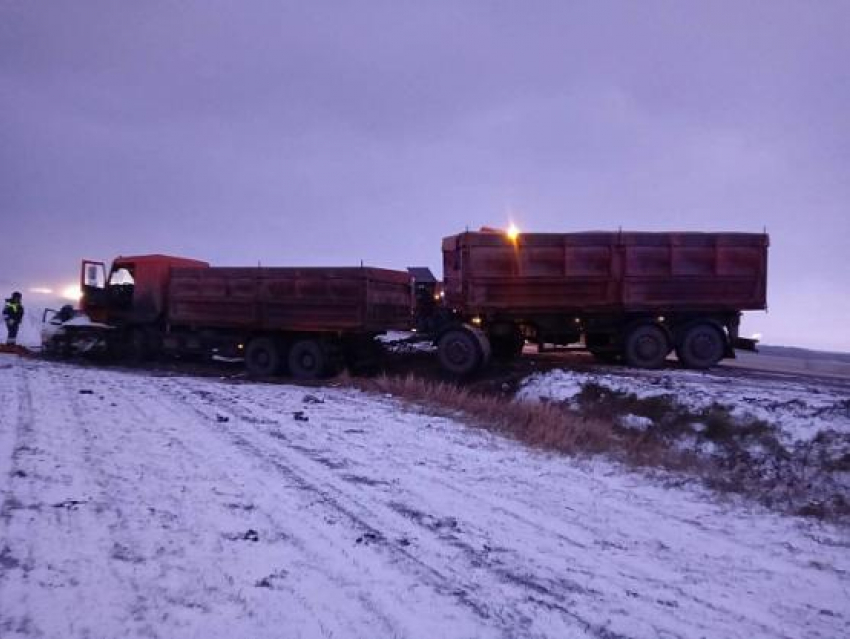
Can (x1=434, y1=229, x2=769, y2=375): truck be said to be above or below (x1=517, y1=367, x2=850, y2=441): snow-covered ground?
above

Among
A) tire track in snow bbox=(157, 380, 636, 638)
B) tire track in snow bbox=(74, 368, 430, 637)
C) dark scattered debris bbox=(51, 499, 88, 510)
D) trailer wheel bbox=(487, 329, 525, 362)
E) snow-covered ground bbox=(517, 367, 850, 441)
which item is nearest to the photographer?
tire track in snow bbox=(74, 368, 430, 637)

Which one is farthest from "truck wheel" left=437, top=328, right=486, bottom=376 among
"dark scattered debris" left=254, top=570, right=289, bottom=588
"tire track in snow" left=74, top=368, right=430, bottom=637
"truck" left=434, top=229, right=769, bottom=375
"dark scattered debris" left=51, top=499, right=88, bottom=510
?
"dark scattered debris" left=254, top=570, right=289, bottom=588

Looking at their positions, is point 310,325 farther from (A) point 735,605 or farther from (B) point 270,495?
(A) point 735,605

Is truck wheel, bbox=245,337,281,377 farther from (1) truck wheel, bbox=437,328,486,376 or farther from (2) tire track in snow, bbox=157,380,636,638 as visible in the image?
(2) tire track in snow, bbox=157,380,636,638

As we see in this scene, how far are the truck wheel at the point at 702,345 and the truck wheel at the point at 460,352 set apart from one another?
443 cm

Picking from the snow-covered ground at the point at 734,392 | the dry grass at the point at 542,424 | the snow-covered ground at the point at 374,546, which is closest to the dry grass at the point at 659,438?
the dry grass at the point at 542,424

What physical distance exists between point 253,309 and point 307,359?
184 centimetres

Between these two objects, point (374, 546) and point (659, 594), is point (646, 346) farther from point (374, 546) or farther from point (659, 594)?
point (374, 546)

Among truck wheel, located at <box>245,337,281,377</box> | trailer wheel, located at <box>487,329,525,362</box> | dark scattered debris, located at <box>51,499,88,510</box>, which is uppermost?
trailer wheel, located at <box>487,329,525,362</box>

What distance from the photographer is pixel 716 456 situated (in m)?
7.78

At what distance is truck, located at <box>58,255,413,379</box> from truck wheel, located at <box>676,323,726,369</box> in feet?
21.4

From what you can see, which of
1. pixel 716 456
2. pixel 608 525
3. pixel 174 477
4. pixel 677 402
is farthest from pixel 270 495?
pixel 677 402

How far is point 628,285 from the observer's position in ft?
43.4

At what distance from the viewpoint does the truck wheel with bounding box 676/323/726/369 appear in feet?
43.9
